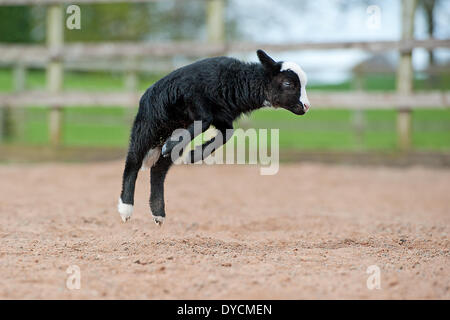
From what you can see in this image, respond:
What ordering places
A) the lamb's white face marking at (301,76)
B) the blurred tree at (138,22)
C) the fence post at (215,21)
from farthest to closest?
the blurred tree at (138,22), the fence post at (215,21), the lamb's white face marking at (301,76)

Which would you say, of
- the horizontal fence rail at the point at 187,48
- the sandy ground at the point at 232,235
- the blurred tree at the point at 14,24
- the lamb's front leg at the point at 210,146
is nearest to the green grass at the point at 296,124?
the blurred tree at the point at 14,24

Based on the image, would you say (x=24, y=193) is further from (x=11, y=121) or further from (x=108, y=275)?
(x=11, y=121)

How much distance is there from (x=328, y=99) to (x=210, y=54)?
6.76ft

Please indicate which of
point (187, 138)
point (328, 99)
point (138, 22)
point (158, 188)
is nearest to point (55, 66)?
point (328, 99)

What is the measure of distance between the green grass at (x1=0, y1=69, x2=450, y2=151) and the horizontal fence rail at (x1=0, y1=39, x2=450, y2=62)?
12.0ft

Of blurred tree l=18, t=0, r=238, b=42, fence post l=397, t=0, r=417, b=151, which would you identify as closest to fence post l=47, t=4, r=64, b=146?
fence post l=397, t=0, r=417, b=151

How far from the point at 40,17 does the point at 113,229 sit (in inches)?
809

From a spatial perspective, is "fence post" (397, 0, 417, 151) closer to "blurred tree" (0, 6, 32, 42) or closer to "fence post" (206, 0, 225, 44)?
"fence post" (206, 0, 225, 44)

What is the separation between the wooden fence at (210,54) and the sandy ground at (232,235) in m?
1.12

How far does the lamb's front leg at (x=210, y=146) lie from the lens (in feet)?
15.2

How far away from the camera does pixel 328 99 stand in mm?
9820

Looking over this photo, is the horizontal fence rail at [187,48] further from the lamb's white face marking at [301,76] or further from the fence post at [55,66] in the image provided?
the lamb's white face marking at [301,76]

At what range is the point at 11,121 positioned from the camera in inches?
571

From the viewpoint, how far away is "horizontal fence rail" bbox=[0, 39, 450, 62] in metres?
9.52
